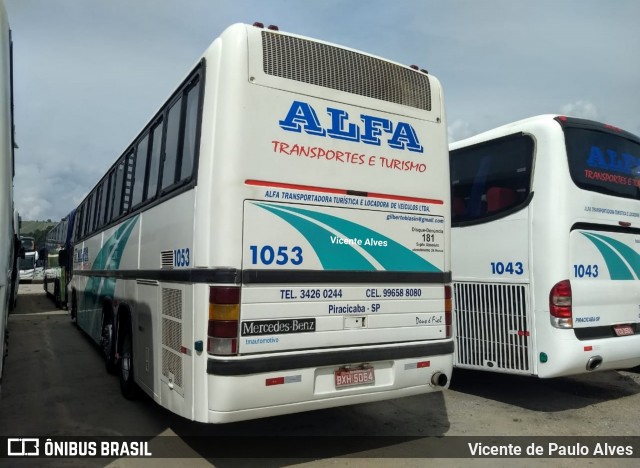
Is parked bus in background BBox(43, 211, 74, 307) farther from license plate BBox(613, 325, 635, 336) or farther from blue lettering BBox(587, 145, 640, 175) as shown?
license plate BBox(613, 325, 635, 336)

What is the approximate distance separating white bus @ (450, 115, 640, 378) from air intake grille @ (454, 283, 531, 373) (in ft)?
0.04

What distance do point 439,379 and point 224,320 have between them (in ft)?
7.29

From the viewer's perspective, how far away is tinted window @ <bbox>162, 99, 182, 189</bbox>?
4.88 meters

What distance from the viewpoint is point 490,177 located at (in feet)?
22.3

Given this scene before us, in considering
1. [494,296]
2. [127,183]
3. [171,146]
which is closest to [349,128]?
[171,146]

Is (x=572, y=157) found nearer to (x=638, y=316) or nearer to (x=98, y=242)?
(x=638, y=316)

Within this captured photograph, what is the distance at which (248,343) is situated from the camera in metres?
3.90

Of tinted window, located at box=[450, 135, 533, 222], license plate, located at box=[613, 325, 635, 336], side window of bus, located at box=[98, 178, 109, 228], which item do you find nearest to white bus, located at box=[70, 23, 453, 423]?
tinted window, located at box=[450, 135, 533, 222]

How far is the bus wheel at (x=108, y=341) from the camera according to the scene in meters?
7.44

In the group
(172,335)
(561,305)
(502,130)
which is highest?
(502,130)

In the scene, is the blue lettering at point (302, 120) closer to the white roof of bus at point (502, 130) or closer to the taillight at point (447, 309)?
the taillight at point (447, 309)

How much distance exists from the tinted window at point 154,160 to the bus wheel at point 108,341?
8.67ft

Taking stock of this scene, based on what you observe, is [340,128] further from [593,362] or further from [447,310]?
[593,362]

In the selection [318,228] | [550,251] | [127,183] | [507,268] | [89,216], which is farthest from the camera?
[89,216]
